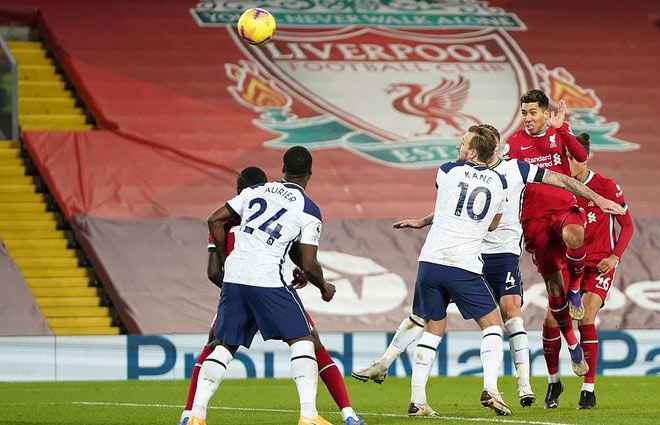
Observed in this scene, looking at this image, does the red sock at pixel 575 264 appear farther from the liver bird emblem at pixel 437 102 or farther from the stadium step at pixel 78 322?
the liver bird emblem at pixel 437 102

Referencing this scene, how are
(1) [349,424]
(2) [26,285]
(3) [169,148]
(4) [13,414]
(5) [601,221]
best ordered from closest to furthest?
1. (1) [349,424]
2. (4) [13,414]
3. (5) [601,221]
4. (2) [26,285]
5. (3) [169,148]

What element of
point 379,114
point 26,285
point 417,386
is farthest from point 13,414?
point 379,114

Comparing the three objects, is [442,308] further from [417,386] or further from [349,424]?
[349,424]

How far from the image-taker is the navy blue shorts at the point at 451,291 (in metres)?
8.32

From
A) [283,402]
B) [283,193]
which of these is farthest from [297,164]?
[283,402]

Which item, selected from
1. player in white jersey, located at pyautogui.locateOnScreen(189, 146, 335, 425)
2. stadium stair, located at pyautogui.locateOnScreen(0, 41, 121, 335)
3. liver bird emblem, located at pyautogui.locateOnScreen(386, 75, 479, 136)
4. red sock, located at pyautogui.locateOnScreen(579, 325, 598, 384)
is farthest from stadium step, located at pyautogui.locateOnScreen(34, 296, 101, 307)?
player in white jersey, located at pyautogui.locateOnScreen(189, 146, 335, 425)

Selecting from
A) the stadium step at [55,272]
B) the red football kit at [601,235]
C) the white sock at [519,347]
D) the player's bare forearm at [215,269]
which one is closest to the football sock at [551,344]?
the red football kit at [601,235]

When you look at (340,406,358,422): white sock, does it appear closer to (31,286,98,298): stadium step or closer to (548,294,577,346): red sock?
(548,294,577,346): red sock

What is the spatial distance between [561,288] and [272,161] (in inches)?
344

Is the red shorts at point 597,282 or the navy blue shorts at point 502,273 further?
the red shorts at point 597,282

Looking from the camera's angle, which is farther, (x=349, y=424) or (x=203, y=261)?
(x=203, y=261)

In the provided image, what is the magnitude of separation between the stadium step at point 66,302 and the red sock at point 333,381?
28.9 ft

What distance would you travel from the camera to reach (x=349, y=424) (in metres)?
7.55

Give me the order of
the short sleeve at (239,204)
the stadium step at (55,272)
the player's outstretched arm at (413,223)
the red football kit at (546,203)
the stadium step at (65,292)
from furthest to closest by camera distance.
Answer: the stadium step at (55,272), the stadium step at (65,292), the red football kit at (546,203), the player's outstretched arm at (413,223), the short sleeve at (239,204)
